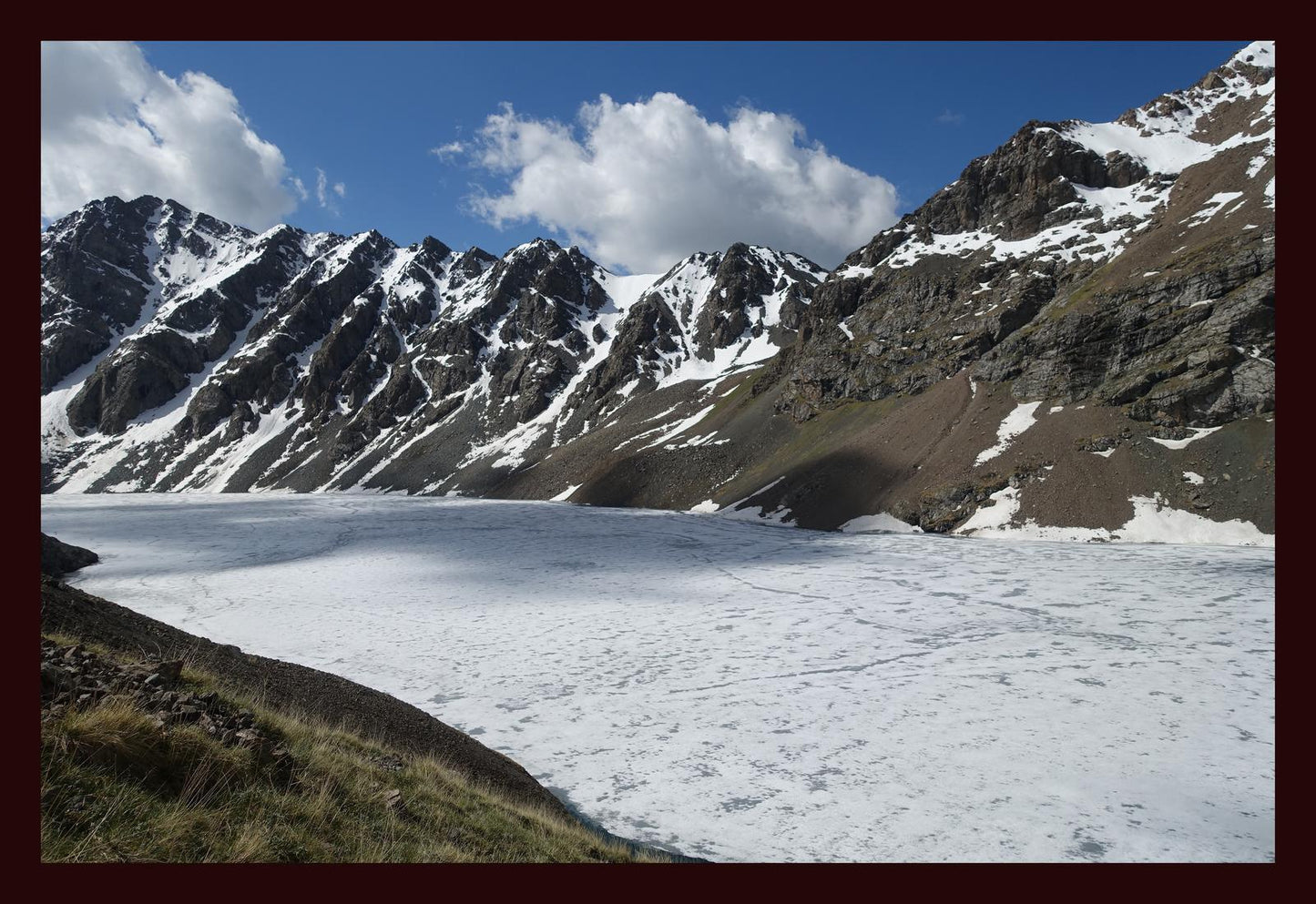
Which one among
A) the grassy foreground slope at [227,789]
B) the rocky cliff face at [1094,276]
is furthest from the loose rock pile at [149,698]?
the rocky cliff face at [1094,276]

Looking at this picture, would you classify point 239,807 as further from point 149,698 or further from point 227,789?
point 149,698

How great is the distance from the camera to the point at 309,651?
62.8 ft

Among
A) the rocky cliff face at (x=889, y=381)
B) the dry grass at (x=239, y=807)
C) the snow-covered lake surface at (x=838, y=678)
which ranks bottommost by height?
the snow-covered lake surface at (x=838, y=678)

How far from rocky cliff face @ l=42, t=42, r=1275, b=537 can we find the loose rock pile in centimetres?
4606

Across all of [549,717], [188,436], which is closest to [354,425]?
[188,436]

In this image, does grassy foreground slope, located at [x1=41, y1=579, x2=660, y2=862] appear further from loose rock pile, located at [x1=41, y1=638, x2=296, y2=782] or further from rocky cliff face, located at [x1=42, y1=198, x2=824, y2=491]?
rocky cliff face, located at [x1=42, y1=198, x2=824, y2=491]

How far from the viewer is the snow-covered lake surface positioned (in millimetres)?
9992

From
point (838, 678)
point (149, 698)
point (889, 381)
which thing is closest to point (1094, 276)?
point (889, 381)

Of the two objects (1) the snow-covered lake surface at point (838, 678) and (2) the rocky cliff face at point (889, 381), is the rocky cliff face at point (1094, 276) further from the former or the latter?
(1) the snow-covered lake surface at point (838, 678)

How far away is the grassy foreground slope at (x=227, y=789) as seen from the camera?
4480 mm

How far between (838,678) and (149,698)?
14.7m

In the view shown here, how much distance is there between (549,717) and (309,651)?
9.68 m

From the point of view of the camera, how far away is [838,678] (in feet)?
53.4

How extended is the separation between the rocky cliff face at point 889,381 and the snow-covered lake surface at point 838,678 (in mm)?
13553
